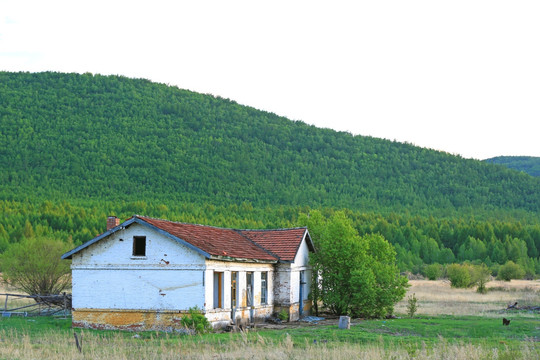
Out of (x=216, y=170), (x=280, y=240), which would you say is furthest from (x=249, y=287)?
A: (x=216, y=170)

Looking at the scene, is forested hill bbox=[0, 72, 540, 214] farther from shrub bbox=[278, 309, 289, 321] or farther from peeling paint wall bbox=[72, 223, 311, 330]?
peeling paint wall bbox=[72, 223, 311, 330]

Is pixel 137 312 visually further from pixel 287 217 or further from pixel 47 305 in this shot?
pixel 287 217

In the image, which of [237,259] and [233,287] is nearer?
[237,259]

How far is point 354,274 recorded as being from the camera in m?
35.7

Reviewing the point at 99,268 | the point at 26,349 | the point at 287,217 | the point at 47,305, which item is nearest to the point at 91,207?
the point at 287,217

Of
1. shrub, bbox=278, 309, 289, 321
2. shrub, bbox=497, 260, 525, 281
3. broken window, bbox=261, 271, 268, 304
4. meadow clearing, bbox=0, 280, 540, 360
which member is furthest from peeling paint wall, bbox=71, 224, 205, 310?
shrub, bbox=497, 260, 525, 281

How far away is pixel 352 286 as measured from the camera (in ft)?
118

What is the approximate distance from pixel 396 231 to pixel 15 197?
2725 inches

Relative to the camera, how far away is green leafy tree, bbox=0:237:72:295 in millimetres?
38956

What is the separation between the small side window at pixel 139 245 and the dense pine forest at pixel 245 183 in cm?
7328

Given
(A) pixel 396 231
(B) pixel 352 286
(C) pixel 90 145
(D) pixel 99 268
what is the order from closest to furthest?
(D) pixel 99 268, (B) pixel 352 286, (A) pixel 396 231, (C) pixel 90 145

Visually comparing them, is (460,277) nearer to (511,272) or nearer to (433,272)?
(433,272)

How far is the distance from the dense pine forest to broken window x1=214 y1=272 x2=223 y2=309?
73757 millimetres

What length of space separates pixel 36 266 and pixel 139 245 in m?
12.4
